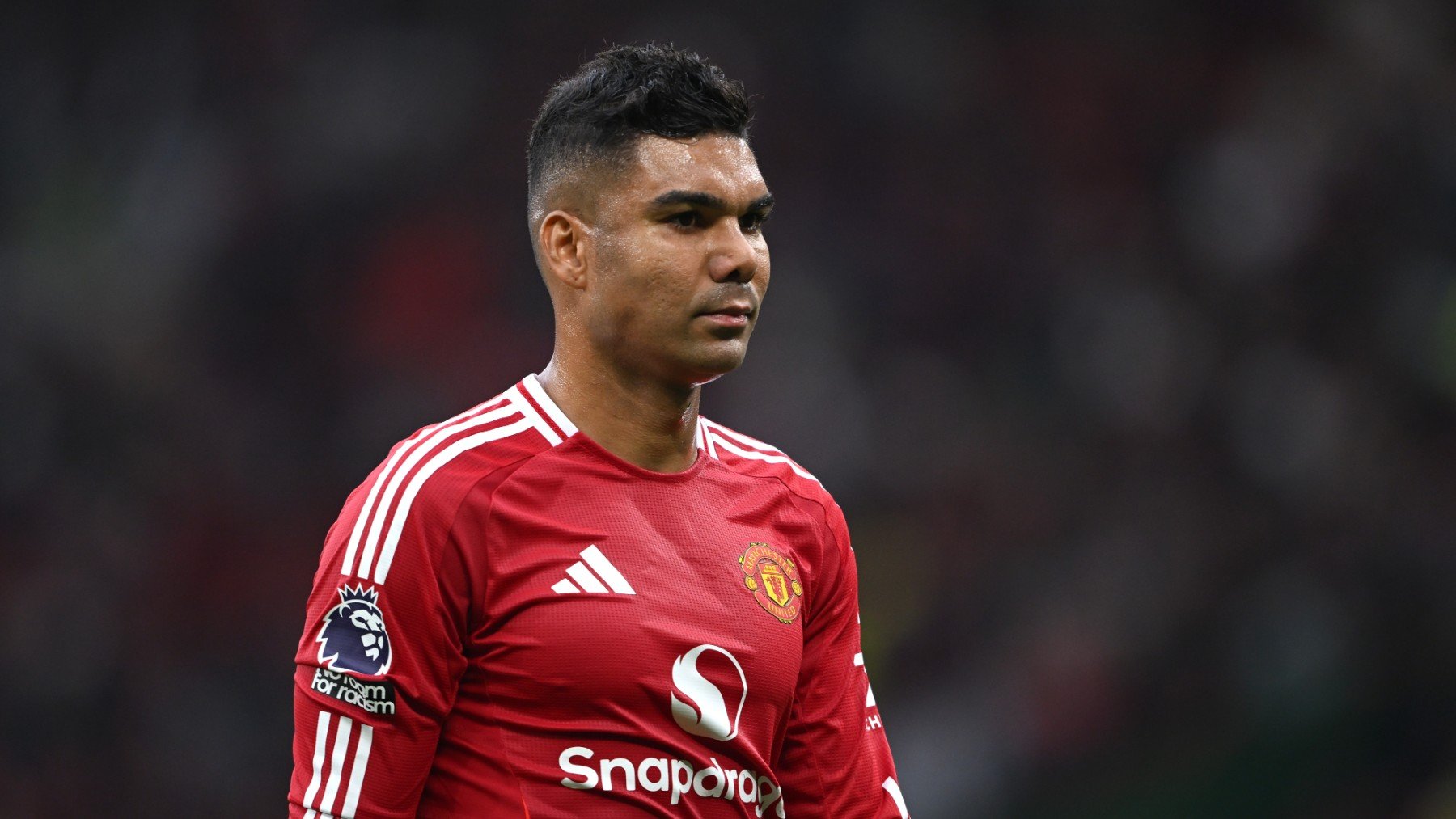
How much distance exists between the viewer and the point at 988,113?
241 inches

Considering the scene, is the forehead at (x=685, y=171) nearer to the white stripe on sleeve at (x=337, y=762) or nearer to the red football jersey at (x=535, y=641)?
the red football jersey at (x=535, y=641)

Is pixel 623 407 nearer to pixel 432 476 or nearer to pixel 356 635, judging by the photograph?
pixel 432 476

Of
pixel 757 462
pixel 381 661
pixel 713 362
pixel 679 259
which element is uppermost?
pixel 679 259

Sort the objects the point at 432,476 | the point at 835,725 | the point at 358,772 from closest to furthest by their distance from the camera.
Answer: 1. the point at 358,772
2. the point at 432,476
3. the point at 835,725

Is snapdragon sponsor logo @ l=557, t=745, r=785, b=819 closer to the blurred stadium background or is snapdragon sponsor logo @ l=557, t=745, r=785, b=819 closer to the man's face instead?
the man's face

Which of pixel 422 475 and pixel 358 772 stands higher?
pixel 422 475

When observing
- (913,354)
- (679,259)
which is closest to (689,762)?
(679,259)

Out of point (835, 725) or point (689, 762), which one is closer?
point (689, 762)

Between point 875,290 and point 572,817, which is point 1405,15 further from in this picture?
point 572,817

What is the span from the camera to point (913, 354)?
596cm

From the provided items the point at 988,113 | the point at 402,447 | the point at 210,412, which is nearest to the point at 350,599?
the point at 402,447

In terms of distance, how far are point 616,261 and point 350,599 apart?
0.58 m

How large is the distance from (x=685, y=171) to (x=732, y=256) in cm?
14

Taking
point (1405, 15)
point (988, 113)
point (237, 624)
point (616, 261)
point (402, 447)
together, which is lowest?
point (237, 624)
